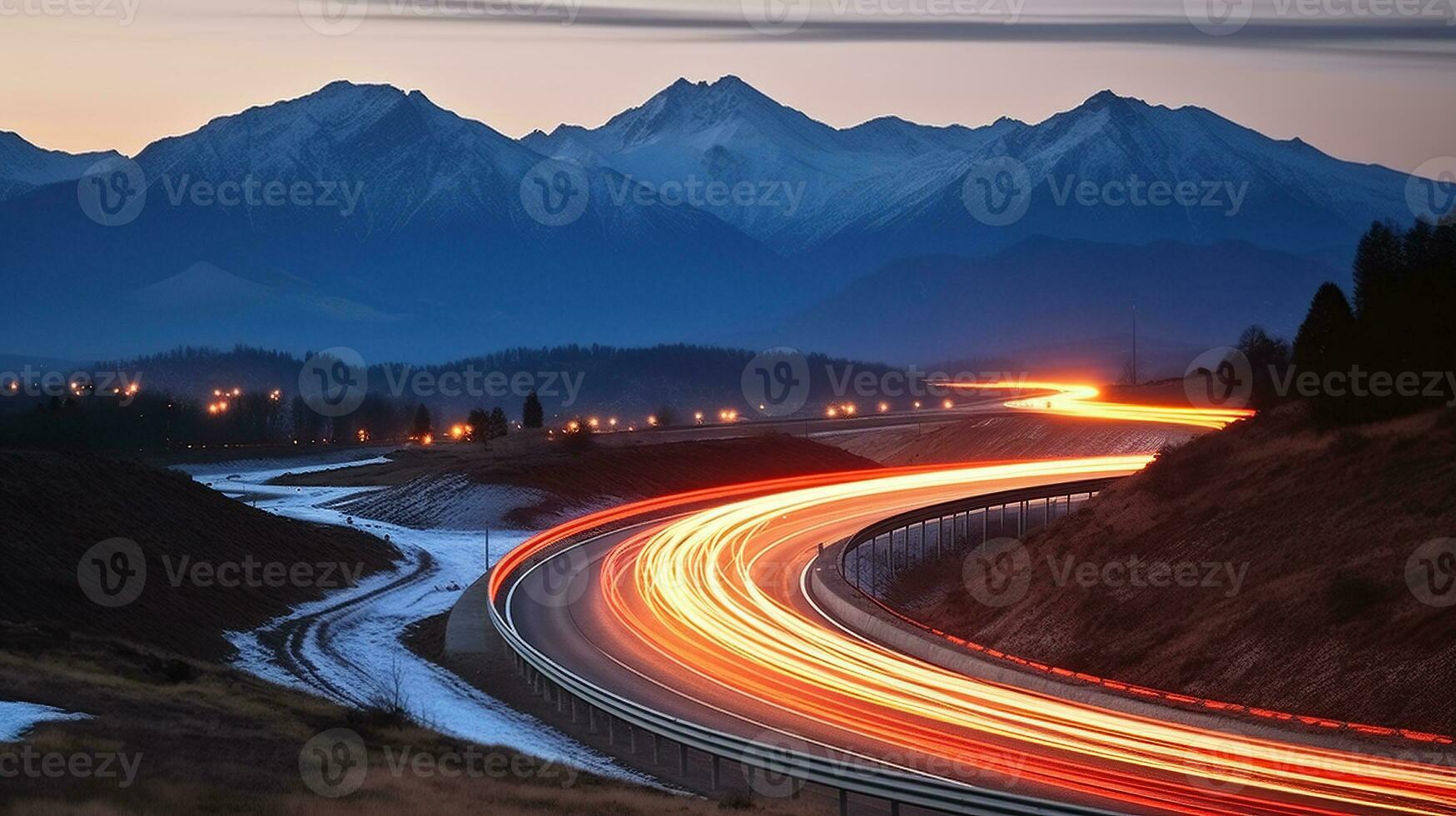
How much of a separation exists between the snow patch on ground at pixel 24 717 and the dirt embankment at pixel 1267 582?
23138 mm

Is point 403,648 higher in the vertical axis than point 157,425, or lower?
lower

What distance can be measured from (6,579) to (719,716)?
2052 cm

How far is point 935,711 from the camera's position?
107 feet

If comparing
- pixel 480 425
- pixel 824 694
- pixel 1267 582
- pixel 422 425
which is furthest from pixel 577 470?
pixel 422 425

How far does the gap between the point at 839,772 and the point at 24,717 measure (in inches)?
495

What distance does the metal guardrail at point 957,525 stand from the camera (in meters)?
66.1

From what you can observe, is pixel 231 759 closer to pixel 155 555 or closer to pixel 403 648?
pixel 403 648

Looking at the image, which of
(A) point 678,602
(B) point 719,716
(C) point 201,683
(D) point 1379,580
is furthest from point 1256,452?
(C) point 201,683

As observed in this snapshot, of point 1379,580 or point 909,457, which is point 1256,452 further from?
point 909,457

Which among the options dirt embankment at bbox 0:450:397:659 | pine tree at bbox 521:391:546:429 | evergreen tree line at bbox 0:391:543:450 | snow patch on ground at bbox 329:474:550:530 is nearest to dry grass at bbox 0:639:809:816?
dirt embankment at bbox 0:450:397:659

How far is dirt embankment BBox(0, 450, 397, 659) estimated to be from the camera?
4328 cm

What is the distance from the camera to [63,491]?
52.3 meters

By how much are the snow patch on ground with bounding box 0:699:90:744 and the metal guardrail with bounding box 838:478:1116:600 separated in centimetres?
4031

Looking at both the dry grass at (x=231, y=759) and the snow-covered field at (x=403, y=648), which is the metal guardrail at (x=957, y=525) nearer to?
the snow-covered field at (x=403, y=648)
